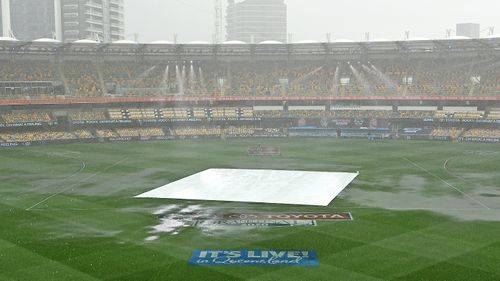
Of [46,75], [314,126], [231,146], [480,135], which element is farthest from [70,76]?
[480,135]

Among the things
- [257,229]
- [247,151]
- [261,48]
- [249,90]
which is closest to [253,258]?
[257,229]

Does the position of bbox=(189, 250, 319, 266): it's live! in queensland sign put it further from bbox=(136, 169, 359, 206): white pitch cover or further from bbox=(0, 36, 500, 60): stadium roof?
bbox=(0, 36, 500, 60): stadium roof

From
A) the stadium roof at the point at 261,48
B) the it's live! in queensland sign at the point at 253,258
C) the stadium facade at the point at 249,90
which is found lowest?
the it's live! in queensland sign at the point at 253,258

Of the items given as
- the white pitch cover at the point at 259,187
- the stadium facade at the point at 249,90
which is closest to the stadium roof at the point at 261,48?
the stadium facade at the point at 249,90

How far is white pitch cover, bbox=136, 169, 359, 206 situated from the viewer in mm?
37844

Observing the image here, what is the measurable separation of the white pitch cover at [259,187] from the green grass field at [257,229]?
4.68 feet

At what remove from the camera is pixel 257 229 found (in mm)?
29312

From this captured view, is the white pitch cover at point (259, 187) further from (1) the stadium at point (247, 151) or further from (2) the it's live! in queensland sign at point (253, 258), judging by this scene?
(2) the it's live! in queensland sign at point (253, 258)

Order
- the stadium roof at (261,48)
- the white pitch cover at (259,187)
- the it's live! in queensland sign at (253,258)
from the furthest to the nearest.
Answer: the stadium roof at (261,48) < the white pitch cover at (259,187) < the it's live! in queensland sign at (253,258)

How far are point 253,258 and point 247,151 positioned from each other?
43718 millimetres

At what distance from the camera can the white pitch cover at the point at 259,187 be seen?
124 ft

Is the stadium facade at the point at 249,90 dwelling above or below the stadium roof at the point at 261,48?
below

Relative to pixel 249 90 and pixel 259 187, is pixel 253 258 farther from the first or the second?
pixel 249 90

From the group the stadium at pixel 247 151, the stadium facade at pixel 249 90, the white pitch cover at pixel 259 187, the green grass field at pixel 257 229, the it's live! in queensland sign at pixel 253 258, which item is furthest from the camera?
the stadium facade at pixel 249 90
